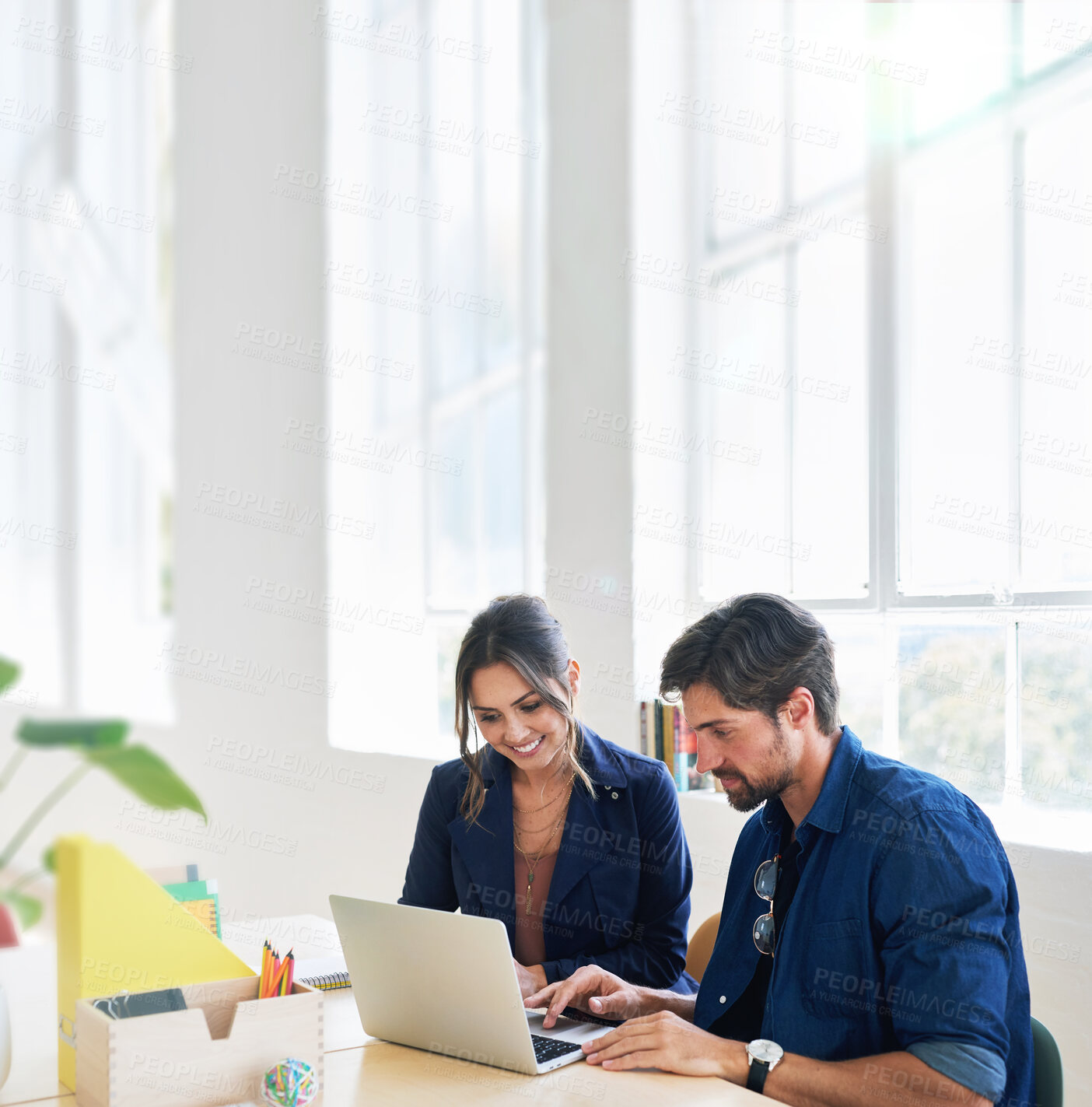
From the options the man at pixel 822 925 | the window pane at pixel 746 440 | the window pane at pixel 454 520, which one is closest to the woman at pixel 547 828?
the man at pixel 822 925

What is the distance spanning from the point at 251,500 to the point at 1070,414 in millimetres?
3470

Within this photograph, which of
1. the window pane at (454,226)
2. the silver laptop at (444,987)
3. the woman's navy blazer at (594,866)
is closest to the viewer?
the silver laptop at (444,987)

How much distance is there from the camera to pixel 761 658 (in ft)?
6.21

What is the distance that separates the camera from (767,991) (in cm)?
187

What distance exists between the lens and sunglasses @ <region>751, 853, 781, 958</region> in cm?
194

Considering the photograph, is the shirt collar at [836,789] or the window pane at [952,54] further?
the window pane at [952,54]

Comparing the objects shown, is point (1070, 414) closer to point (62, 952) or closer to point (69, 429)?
point (62, 952)

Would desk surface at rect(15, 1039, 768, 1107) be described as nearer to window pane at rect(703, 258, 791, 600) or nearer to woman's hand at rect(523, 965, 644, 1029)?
woman's hand at rect(523, 965, 644, 1029)

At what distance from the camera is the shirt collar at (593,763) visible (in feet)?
8.02

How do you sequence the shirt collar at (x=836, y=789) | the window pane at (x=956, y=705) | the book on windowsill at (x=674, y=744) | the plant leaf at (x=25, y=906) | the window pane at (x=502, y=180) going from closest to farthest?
1. the plant leaf at (x=25, y=906)
2. the shirt collar at (x=836, y=789)
3. the window pane at (x=956, y=705)
4. the book on windowsill at (x=674, y=744)
5. the window pane at (x=502, y=180)

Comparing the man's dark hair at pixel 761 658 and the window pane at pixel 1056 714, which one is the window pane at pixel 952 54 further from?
the man's dark hair at pixel 761 658

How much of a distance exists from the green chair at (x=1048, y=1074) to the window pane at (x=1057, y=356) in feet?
3.86

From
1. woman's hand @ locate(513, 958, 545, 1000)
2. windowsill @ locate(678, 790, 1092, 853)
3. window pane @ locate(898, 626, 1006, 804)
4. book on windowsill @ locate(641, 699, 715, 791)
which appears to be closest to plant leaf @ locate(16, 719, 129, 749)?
woman's hand @ locate(513, 958, 545, 1000)

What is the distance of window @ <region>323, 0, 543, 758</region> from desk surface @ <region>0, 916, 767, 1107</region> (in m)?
2.49
